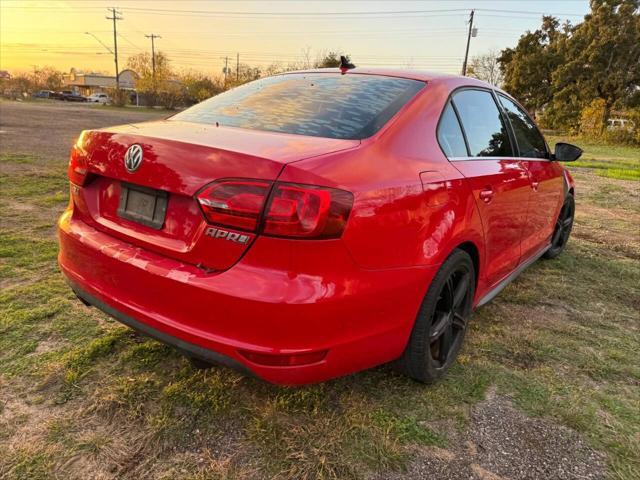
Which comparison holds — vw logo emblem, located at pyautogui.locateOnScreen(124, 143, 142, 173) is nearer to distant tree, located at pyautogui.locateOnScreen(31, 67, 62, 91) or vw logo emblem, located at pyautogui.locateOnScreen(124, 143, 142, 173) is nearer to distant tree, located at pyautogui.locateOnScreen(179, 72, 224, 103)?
distant tree, located at pyautogui.locateOnScreen(179, 72, 224, 103)

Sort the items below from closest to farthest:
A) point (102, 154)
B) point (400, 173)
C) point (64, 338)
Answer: point (400, 173) → point (102, 154) → point (64, 338)

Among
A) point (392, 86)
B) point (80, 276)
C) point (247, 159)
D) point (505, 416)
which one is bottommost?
point (505, 416)

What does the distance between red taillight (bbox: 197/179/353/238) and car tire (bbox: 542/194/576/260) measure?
3.60m

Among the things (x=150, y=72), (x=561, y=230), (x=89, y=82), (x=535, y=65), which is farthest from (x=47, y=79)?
(x=561, y=230)

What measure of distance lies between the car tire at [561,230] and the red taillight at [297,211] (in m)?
3.63

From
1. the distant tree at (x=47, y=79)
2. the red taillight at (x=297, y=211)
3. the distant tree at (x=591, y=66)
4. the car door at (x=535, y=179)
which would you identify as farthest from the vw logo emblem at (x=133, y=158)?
the distant tree at (x=47, y=79)

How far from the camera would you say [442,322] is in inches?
97.4

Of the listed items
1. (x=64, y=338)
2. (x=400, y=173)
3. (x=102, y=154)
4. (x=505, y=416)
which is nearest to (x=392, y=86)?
(x=400, y=173)

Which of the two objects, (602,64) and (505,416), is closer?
(505,416)

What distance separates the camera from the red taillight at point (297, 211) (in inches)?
64.1

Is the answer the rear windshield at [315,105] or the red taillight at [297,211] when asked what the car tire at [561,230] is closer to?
the rear windshield at [315,105]

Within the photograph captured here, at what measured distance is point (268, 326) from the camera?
1.67 meters

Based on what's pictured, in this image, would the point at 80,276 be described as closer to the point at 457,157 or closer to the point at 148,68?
the point at 457,157

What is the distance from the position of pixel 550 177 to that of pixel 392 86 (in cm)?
203
